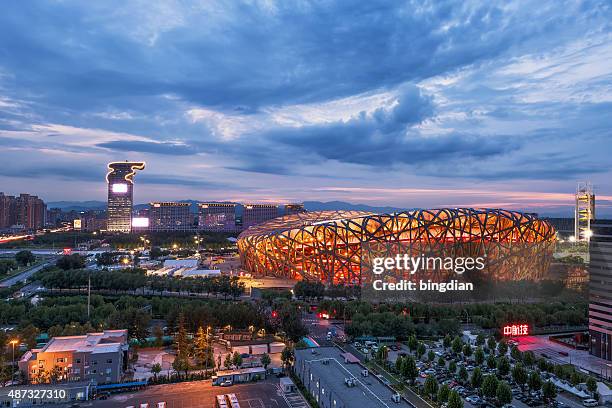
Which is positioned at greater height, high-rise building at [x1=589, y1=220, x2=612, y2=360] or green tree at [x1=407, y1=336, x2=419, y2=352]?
high-rise building at [x1=589, y1=220, x2=612, y2=360]

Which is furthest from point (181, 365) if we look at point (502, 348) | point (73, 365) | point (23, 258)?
point (23, 258)

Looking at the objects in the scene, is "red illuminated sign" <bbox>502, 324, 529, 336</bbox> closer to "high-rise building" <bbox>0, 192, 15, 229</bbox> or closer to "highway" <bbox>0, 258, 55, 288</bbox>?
"highway" <bbox>0, 258, 55, 288</bbox>

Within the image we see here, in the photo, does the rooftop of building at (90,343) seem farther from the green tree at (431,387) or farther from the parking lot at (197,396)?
the green tree at (431,387)

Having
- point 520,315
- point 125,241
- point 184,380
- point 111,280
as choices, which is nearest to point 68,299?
point 111,280

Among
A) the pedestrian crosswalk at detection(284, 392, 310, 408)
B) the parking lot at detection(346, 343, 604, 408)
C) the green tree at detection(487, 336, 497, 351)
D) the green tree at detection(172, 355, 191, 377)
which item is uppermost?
the green tree at detection(487, 336, 497, 351)

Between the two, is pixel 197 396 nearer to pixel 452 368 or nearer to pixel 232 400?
pixel 232 400

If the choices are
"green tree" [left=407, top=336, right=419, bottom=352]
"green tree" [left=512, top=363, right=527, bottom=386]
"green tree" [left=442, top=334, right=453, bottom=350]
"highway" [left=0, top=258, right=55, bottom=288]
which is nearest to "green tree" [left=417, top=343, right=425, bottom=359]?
"green tree" [left=407, top=336, right=419, bottom=352]

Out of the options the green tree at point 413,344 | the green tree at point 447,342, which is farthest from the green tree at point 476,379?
the green tree at point 447,342
